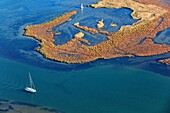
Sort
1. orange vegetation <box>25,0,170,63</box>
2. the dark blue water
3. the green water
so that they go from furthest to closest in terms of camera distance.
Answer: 1. orange vegetation <box>25,0,170,63</box>
2. the dark blue water
3. the green water

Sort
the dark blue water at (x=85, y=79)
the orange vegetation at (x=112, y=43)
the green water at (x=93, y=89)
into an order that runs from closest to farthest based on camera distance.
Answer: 1. the green water at (x=93, y=89)
2. the dark blue water at (x=85, y=79)
3. the orange vegetation at (x=112, y=43)

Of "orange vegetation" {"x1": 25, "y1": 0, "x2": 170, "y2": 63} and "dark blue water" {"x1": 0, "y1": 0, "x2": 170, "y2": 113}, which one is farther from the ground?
"orange vegetation" {"x1": 25, "y1": 0, "x2": 170, "y2": 63}

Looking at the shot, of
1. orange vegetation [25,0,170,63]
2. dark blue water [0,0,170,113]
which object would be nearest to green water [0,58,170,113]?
dark blue water [0,0,170,113]

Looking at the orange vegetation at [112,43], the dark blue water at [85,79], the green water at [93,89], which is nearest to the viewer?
the green water at [93,89]

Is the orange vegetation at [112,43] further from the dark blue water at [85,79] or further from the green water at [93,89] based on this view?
the green water at [93,89]

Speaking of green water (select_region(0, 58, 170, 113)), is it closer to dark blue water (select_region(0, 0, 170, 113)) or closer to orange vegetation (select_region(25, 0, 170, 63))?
dark blue water (select_region(0, 0, 170, 113))

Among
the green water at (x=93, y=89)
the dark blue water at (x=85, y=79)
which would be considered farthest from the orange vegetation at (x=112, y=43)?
the green water at (x=93, y=89)
